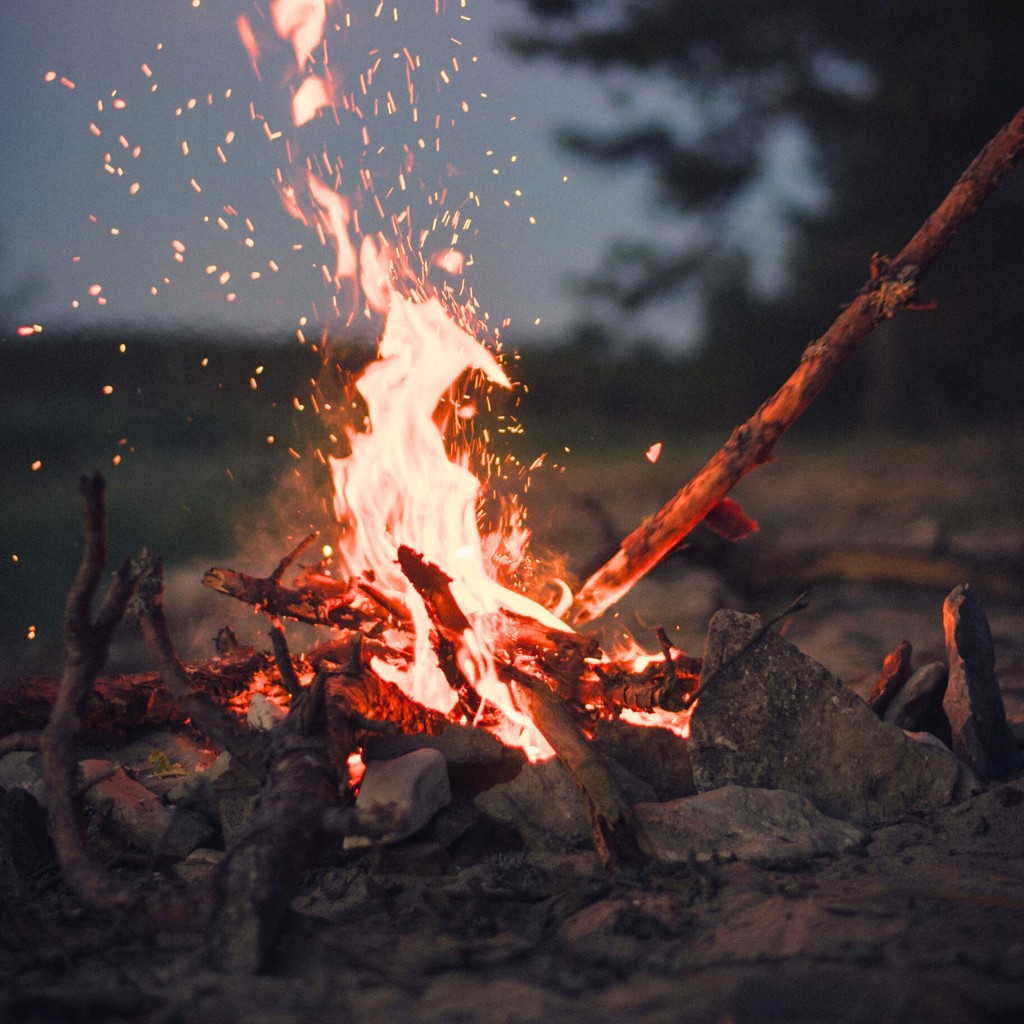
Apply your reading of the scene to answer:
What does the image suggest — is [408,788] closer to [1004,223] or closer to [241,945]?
[241,945]

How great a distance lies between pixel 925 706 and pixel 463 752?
196 centimetres

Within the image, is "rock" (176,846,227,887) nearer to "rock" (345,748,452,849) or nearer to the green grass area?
"rock" (345,748,452,849)

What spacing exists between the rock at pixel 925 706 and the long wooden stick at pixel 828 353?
3.67 feet

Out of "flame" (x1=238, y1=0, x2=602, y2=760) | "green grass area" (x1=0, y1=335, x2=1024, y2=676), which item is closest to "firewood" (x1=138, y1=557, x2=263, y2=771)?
"flame" (x1=238, y1=0, x2=602, y2=760)

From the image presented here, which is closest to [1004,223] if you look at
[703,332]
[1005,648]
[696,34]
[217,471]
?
[696,34]

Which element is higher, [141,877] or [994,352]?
[994,352]

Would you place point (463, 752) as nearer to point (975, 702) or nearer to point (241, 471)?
point (975, 702)

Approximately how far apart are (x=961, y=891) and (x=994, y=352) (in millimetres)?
15378

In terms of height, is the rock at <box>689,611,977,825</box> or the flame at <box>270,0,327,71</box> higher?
the flame at <box>270,0,327,71</box>

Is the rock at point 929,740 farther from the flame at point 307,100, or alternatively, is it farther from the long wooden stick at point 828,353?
the flame at point 307,100

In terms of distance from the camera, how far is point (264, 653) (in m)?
3.80

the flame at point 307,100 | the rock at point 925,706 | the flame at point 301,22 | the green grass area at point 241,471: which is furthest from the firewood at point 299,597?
the flame at point 301,22

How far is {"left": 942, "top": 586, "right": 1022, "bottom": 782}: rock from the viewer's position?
10.5 ft

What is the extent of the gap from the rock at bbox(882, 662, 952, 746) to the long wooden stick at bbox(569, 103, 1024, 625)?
1119 mm
